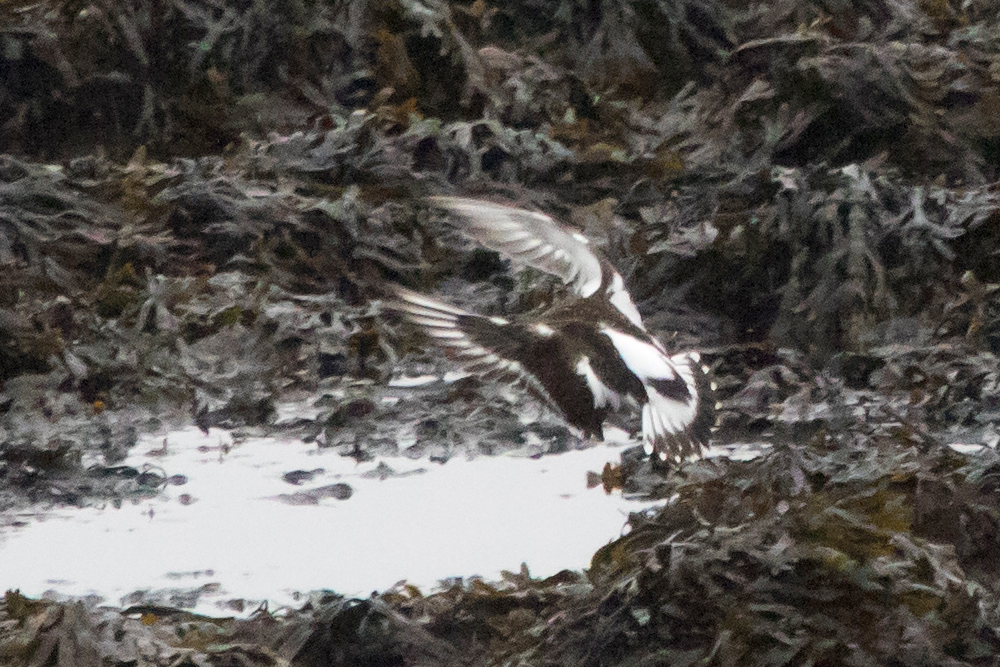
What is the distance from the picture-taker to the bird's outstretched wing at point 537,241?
141cm

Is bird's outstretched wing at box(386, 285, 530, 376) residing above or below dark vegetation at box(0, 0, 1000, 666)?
above

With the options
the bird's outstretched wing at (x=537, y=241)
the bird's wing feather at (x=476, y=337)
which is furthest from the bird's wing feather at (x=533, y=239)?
the bird's wing feather at (x=476, y=337)

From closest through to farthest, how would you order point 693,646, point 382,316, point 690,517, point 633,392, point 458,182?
point 693,646 → point 690,517 → point 633,392 → point 382,316 → point 458,182

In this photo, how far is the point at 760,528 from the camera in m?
1.13

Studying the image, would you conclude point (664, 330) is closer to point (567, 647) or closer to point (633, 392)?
point (633, 392)

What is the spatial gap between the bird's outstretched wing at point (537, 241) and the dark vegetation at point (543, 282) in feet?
0.69

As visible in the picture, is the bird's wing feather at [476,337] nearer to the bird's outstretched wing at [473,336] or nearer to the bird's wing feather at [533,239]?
the bird's outstretched wing at [473,336]

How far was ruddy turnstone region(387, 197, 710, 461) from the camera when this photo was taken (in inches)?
49.4

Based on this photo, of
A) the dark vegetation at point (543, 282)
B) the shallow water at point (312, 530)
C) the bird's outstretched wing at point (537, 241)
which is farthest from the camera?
the bird's outstretched wing at point (537, 241)

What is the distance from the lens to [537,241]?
56.4 inches

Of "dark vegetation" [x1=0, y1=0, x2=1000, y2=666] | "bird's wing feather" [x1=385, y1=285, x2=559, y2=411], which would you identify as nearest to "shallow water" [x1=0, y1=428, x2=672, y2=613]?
"dark vegetation" [x1=0, y1=0, x2=1000, y2=666]

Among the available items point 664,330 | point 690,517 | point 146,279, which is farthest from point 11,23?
point 690,517

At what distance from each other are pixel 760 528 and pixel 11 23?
5.45 ft

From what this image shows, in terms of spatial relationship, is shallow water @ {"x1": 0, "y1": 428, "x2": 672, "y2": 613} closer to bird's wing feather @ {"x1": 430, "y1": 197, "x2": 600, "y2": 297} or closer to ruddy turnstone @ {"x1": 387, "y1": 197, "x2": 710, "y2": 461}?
ruddy turnstone @ {"x1": 387, "y1": 197, "x2": 710, "y2": 461}
